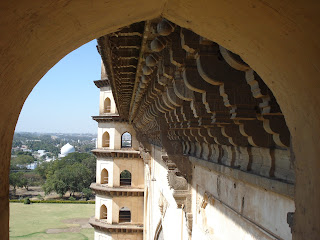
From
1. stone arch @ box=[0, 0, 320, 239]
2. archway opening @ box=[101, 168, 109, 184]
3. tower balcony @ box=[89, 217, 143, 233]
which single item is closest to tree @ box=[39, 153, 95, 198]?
archway opening @ box=[101, 168, 109, 184]

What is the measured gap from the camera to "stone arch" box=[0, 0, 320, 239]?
1385 mm

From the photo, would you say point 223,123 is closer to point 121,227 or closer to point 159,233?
point 159,233

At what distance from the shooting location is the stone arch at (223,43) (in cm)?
138

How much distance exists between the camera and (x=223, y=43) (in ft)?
5.97

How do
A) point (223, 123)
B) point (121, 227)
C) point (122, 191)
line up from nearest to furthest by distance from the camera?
1. point (223, 123)
2. point (121, 227)
3. point (122, 191)

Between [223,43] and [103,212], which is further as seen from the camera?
[103,212]

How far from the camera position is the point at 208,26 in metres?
1.68

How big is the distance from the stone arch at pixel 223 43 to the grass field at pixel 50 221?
28811mm

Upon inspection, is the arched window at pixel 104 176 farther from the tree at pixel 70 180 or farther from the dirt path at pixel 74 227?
the tree at pixel 70 180

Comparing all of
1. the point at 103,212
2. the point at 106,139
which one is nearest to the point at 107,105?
the point at 106,139

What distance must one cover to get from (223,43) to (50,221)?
35.1 metres

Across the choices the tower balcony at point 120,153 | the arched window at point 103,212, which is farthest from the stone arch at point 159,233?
the arched window at point 103,212

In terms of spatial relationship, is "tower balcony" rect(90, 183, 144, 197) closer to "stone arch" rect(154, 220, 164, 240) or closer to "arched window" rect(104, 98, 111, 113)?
"arched window" rect(104, 98, 111, 113)

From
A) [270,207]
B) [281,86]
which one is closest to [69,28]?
[281,86]
